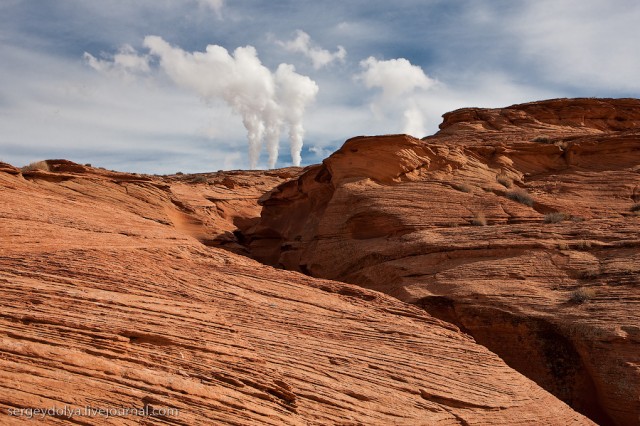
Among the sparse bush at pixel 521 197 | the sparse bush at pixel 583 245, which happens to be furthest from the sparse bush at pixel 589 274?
the sparse bush at pixel 521 197

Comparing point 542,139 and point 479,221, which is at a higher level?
point 542,139

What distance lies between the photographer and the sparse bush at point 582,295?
13470 mm

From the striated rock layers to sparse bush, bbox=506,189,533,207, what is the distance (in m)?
0.07

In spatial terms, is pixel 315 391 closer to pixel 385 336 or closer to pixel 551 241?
pixel 385 336

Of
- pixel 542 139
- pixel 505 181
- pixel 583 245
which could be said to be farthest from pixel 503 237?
pixel 542 139

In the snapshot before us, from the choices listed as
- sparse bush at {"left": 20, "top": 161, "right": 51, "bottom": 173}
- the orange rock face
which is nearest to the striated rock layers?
the orange rock face

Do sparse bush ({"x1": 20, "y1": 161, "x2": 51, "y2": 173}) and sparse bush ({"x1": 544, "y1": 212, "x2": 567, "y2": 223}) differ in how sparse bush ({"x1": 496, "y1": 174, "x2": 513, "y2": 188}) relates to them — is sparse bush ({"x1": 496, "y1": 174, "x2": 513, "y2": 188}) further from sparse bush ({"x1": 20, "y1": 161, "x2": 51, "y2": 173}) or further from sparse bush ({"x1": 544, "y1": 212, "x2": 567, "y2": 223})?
sparse bush ({"x1": 20, "y1": 161, "x2": 51, "y2": 173})

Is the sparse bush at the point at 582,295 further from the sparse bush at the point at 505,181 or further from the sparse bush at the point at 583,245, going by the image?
the sparse bush at the point at 505,181

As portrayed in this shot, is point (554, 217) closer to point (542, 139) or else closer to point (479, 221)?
point (479, 221)

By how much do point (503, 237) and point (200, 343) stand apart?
10.8 m

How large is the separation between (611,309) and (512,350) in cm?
221

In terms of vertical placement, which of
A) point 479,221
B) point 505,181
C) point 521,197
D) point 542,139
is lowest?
point 479,221

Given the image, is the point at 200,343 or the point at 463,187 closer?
the point at 200,343

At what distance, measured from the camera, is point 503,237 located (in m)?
16.5
